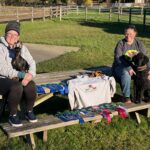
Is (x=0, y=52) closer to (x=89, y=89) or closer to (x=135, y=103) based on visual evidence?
(x=89, y=89)

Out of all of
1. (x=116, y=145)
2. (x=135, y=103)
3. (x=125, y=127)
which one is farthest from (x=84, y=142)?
(x=135, y=103)

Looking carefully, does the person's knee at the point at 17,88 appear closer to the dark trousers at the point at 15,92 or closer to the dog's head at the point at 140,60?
the dark trousers at the point at 15,92

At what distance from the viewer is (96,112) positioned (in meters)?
5.34

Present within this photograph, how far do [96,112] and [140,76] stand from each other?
0.98m

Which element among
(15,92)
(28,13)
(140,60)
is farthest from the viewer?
(28,13)

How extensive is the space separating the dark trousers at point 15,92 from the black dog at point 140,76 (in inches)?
66.7

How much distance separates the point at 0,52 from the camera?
518cm

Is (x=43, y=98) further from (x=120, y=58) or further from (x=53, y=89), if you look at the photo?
(x=120, y=58)

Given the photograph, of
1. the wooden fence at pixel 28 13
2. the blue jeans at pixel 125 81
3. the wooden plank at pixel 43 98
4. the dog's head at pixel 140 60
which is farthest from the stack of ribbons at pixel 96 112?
the wooden fence at pixel 28 13

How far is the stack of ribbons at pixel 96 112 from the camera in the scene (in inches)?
199

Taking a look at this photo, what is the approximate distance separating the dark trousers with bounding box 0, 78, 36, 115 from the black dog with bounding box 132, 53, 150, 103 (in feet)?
5.56

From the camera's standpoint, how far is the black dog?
5781 millimetres

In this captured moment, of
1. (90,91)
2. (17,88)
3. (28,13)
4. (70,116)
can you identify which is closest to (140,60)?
(90,91)

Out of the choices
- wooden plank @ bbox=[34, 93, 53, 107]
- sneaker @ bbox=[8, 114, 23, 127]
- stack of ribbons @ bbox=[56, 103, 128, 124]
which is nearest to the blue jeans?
stack of ribbons @ bbox=[56, 103, 128, 124]
